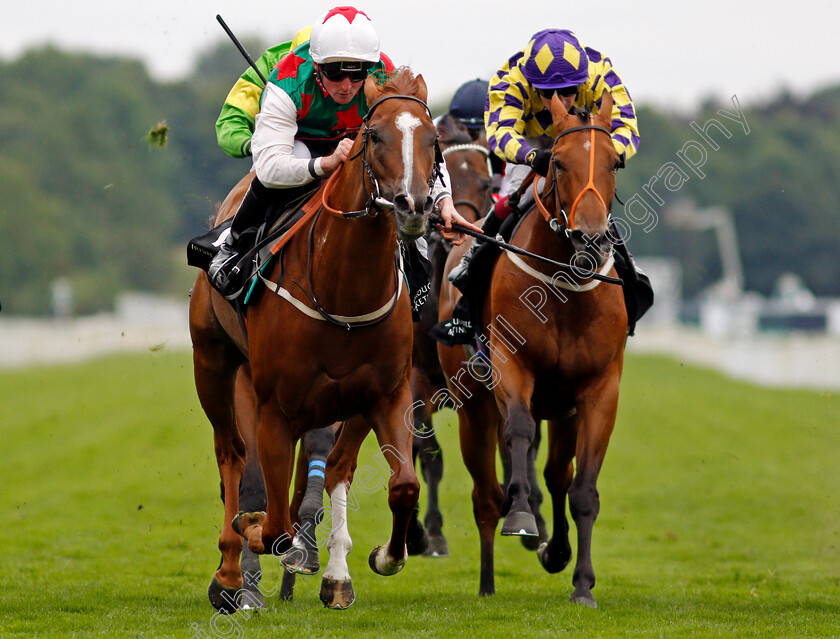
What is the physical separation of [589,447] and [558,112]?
172cm

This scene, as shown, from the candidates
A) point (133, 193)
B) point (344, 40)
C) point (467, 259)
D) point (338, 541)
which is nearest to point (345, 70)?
point (344, 40)

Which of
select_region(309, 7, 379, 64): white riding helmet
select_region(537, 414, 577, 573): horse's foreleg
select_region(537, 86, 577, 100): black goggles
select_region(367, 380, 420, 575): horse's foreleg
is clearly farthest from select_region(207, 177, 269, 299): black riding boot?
select_region(537, 414, 577, 573): horse's foreleg

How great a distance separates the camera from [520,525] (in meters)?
6.09

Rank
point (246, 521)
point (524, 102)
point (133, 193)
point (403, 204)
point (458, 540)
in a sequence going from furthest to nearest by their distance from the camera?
1. point (133, 193)
2. point (458, 540)
3. point (524, 102)
4. point (246, 521)
5. point (403, 204)

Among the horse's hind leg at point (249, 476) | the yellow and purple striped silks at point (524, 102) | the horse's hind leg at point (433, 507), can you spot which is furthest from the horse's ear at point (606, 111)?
the horse's hind leg at point (433, 507)

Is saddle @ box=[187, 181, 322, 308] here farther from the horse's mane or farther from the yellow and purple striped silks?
A: the yellow and purple striped silks

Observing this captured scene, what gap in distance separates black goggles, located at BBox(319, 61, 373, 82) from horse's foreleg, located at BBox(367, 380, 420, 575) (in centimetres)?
141

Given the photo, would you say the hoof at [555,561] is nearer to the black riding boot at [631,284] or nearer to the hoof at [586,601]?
the hoof at [586,601]

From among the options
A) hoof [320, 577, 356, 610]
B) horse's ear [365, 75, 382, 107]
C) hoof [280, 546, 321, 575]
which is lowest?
hoof [320, 577, 356, 610]

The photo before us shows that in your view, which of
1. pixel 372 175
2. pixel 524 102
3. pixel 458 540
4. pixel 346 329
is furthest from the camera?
pixel 458 540

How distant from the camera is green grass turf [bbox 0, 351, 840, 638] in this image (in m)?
6.33

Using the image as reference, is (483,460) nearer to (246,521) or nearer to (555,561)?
(555,561)

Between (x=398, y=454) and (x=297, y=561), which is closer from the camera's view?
(x=398, y=454)

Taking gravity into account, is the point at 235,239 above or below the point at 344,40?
below
